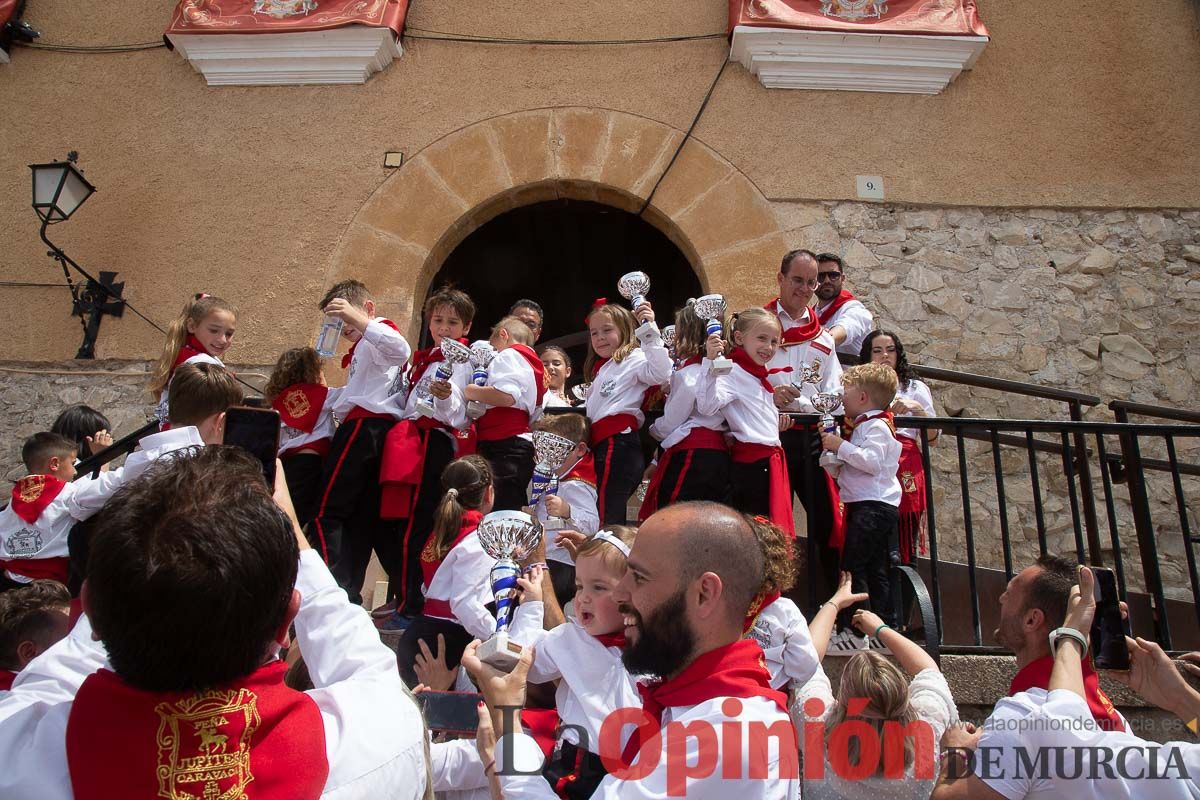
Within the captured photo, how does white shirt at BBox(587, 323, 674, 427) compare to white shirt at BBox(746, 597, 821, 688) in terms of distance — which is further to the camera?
white shirt at BBox(587, 323, 674, 427)

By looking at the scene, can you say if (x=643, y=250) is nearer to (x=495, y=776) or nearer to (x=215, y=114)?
(x=215, y=114)

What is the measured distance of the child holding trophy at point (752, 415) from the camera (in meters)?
4.08

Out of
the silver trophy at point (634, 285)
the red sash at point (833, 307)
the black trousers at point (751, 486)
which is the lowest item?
the black trousers at point (751, 486)

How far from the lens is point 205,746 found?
129cm

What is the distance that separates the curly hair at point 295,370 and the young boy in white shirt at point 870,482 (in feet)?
8.32

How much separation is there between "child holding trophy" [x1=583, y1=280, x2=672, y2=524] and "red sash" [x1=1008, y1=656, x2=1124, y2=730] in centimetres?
205

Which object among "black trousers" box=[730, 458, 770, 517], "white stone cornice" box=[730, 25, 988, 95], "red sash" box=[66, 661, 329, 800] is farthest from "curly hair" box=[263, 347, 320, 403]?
"white stone cornice" box=[730, 25, 988, 95]

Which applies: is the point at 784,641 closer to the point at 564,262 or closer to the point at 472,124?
the point at 472,124

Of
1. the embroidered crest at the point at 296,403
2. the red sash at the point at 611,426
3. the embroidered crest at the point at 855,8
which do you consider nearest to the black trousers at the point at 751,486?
the red sash at the point at 611,426

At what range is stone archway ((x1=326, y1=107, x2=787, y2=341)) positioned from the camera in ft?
21.6

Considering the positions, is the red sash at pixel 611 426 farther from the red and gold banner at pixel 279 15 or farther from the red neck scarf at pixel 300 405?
the red and gold banner at pixel 279 15

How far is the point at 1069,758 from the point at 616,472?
8.09 ft

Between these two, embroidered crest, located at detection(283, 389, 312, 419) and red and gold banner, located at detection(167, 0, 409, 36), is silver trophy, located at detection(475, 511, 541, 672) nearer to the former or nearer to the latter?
embroidered crest, located at detection(283, 389, 312, 419)

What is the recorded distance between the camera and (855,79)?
682cm
